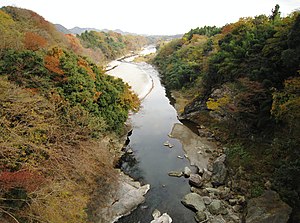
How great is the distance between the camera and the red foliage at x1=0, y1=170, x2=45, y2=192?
9008 millimetres

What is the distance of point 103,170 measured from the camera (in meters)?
14.7

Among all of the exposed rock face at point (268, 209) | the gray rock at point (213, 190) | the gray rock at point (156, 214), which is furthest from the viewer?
the gray rock at point (213, 190)

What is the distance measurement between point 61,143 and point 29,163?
2465mm

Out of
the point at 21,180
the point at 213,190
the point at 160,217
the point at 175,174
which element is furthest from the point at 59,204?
the point at 213,190

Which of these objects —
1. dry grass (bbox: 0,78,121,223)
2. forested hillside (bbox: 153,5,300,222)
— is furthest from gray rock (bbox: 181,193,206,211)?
dry grass (bbox: 0,78,121,223)

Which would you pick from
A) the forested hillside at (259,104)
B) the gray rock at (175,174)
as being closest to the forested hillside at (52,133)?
the gray rock at (175,174)

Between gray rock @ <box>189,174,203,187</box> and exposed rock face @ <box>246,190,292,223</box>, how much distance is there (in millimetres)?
3732

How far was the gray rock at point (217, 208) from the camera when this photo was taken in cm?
1355

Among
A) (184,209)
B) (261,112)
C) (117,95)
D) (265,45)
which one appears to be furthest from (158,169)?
(265,45)

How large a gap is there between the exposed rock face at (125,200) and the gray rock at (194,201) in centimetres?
276

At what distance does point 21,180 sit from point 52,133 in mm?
3711

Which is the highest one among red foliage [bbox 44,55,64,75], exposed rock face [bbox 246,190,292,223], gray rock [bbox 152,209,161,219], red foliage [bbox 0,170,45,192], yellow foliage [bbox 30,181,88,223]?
red foliage [bbox 44,55,64,75]

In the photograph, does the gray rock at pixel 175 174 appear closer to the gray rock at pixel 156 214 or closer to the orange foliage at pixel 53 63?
the gray rock at pixel 156 214

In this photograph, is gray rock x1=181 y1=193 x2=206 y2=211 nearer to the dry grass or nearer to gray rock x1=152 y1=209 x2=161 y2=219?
gray rock x1=152 y1=209 x2=161 y2=219
